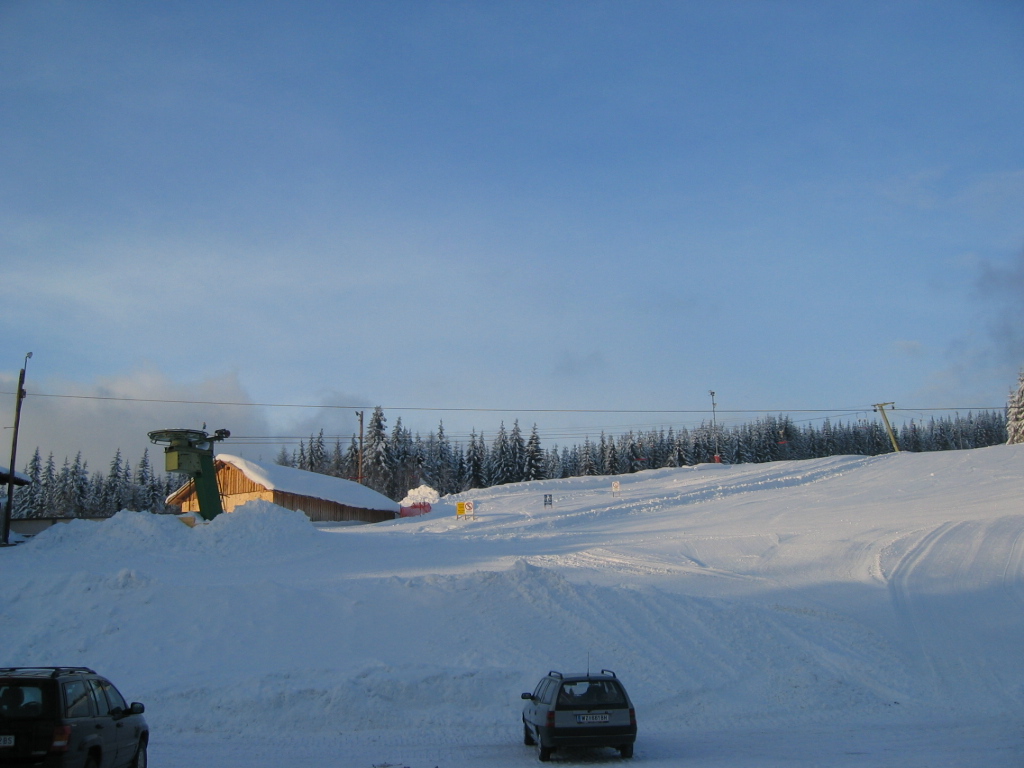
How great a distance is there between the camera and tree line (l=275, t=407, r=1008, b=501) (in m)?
95.0

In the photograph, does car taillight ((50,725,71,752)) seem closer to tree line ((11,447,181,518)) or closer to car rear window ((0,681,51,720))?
car rear window ((0,681,51,720))

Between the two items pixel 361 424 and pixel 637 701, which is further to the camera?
pixel 361 424

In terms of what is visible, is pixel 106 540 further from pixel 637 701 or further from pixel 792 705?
pixel 792 705

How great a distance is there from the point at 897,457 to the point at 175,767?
179 feet

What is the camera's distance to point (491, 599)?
1755cm

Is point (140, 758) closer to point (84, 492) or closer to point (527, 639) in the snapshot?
point (527, 639)

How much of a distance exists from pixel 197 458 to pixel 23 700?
27088mm

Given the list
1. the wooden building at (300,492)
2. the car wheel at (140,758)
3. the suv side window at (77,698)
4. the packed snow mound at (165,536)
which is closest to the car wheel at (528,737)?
the car wheel at (140,758)

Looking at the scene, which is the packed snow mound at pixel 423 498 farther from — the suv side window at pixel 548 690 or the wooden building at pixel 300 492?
the suv side window at pixel 548 690

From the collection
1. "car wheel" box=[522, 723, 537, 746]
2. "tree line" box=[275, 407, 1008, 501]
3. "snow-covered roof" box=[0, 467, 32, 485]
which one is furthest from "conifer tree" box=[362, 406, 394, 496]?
"car wheel" box=[522, 723, 537, 746]

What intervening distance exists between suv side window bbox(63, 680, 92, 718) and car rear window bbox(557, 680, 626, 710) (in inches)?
225

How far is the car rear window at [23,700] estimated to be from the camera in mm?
7258

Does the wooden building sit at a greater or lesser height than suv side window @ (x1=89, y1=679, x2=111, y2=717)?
greater

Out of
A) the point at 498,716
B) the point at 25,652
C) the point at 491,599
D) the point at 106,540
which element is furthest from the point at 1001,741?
the point at 106,540
